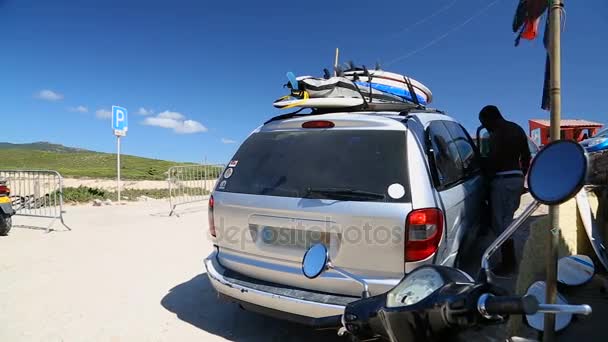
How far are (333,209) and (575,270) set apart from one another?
6.00 feet

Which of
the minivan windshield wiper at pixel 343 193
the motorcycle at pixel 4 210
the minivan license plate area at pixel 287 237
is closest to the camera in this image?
the minivan windshield wiper at pixel 343 193

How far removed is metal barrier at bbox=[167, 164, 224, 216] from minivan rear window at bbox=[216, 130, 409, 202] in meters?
7.74

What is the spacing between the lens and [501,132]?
4.14 metres

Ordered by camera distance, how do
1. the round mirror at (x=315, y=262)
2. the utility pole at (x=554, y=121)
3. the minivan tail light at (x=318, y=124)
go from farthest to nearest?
the minivan tail light at (x=318, y=124)
the utility pole at (x=554, y=121)
the round mirror at (x=315, y=262)

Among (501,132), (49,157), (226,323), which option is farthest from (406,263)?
(49,157)

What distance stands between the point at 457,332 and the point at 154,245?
6118mm

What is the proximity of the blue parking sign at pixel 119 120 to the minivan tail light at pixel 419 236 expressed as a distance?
11.2m

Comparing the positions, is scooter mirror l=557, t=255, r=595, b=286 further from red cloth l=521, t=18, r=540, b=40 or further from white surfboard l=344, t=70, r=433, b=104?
white surfboard l=344, t=70, r=433, b=104

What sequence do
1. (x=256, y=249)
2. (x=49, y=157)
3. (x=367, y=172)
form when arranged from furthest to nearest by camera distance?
1. (x=49, y=157)
2. (x=256, y=249)
3. (x=367, y=172)

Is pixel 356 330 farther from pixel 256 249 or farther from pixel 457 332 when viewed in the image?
pixel 256 249

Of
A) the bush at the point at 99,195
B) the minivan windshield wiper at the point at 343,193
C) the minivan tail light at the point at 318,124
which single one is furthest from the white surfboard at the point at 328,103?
the bush at the point at 99,195

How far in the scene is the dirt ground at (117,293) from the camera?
10.3ft

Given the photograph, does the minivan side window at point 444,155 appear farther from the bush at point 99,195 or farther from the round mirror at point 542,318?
the bush at point 99,195

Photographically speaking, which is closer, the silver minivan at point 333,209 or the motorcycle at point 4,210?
the silver minivan at point 333,209
